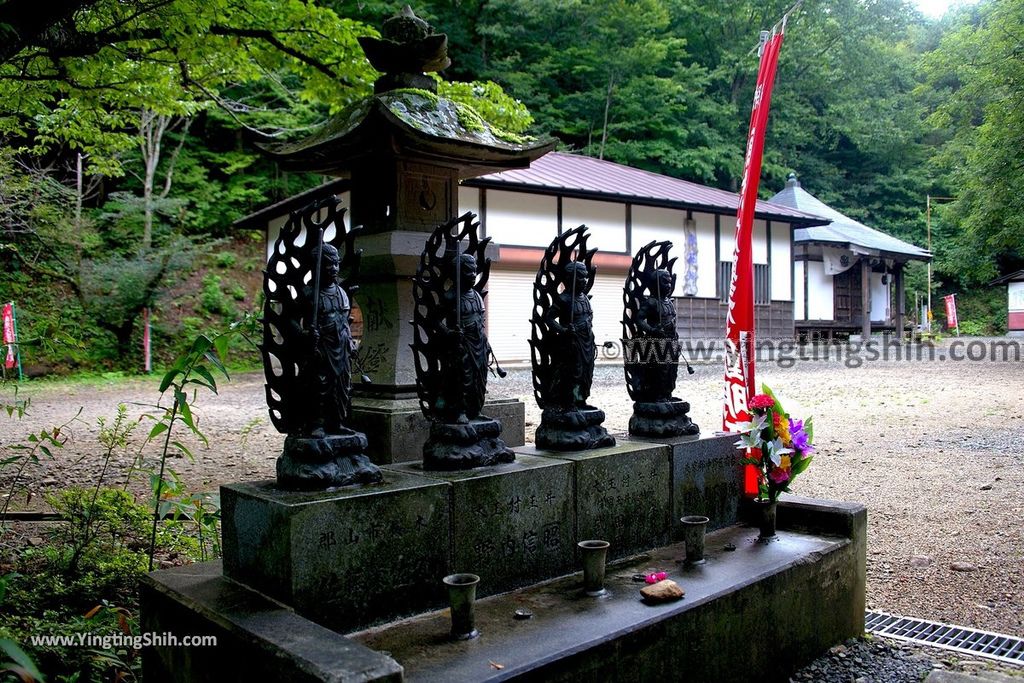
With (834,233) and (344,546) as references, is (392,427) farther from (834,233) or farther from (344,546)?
(834,233)

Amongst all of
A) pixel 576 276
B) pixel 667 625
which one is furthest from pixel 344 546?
pixel 576 276

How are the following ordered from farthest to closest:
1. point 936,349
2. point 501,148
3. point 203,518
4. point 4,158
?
point 936,349 < point 4,158 < point 501,148 < point 203,518

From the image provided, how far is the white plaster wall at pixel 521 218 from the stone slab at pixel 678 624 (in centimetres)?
1480

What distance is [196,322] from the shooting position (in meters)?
21.3

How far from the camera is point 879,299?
31.2 meters

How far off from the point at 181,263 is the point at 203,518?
15.9m

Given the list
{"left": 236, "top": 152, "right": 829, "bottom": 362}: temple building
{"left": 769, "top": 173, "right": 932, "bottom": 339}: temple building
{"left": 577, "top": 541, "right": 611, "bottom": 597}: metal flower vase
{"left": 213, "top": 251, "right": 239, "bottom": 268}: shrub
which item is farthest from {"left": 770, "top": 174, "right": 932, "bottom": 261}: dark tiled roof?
{"left": 577, "top": 541, "right": 611, "bottom": 597}: metal flower vase

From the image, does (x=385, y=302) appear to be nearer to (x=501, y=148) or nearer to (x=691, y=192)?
(x=501, y=148)

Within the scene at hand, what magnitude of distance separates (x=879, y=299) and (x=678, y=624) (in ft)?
104

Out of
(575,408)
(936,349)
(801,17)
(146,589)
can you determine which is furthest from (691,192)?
(146,589)

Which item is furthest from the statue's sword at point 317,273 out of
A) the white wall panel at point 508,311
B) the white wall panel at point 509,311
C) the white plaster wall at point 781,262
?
the white plaster wall at point 781,262

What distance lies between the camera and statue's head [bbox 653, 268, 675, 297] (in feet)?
15.0

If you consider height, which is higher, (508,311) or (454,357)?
(508,311)

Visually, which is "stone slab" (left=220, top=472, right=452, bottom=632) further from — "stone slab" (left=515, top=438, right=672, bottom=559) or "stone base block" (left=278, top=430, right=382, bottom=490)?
"stone slab" (left=515, top=438, right=672, bottom=559)
